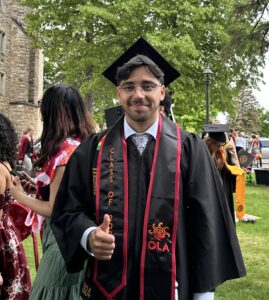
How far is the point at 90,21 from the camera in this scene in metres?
19.6

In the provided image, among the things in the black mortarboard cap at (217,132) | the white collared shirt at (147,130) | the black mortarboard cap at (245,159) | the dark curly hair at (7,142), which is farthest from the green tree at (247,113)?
the white collared shirt at (147,130)

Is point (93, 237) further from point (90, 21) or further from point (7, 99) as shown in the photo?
point (7, 99)

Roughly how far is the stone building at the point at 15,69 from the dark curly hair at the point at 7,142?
29.7 meters

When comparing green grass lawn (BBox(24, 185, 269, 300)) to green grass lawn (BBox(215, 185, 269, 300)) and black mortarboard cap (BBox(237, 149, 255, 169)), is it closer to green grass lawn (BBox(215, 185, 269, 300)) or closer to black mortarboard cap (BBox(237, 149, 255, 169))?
green grass lawn (BBox(215, 185, 269, 300))

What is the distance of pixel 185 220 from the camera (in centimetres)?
214

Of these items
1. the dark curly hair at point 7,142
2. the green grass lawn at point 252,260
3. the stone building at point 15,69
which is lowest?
the green grass lawn at point 252,260

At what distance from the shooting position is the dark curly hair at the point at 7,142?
353cm

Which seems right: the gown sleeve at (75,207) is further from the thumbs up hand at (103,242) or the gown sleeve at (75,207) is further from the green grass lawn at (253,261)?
the green grass lawn at (253,261)

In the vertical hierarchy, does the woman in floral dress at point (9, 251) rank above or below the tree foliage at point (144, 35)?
below

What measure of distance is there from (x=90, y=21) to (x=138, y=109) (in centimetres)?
1822

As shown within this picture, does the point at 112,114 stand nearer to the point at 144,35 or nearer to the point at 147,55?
the point at 147,55

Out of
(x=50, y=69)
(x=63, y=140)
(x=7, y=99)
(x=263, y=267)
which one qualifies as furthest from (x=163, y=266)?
(x=50, y=69)

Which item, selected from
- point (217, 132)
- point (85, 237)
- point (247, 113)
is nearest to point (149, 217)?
point (85, 237)

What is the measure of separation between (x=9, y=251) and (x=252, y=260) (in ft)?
12.7
